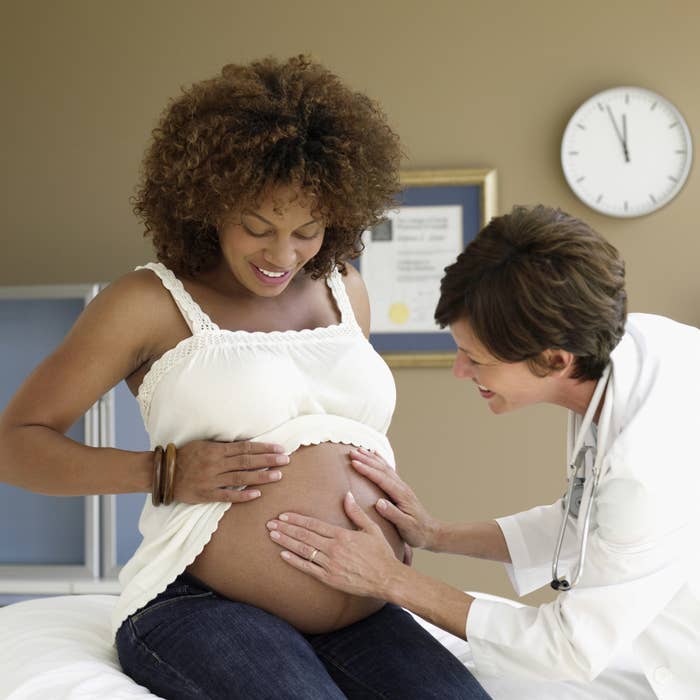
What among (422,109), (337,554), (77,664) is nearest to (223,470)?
(337,554)

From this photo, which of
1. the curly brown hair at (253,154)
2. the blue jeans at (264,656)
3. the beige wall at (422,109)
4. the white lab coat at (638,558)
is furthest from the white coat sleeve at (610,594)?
the beige wall at (422,109)

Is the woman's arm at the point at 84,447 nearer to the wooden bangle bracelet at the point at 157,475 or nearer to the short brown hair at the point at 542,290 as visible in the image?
the wooden bangle bracelet at the point at 157,475

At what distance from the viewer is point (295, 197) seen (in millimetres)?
1638

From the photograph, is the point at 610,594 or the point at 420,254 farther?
the point at 420,254

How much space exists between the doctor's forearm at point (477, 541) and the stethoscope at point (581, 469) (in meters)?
0.26

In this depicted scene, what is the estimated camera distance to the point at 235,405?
1.59 metres

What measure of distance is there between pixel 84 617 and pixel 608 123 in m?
2.45

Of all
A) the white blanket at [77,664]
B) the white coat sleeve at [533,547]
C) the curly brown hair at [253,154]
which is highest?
the curly brown hair at [253,154]

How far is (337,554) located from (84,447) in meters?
0.42

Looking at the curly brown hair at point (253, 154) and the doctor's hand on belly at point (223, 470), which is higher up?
the curly brown hair at point (253, 154)

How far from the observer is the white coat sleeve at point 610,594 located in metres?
1.39

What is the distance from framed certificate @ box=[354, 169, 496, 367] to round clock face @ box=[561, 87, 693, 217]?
1.04 ft

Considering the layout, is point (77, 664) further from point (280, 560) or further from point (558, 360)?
point (558, 360)

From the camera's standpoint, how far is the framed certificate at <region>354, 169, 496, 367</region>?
3551 millimetres
